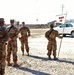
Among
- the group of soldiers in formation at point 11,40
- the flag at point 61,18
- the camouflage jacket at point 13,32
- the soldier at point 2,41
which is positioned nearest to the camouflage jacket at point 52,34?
the group of soldiers in formation at point 11,40

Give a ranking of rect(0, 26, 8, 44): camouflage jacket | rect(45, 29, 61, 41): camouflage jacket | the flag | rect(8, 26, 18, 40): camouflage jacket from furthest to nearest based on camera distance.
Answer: the flag
rect(45, 29, 61, 41): camouflage jacket
rect(8, 26, 18, 40): camouflage jacket
rect(0, 26, 8, 44): camouflage jacket

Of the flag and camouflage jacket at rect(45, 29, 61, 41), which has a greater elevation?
the flag

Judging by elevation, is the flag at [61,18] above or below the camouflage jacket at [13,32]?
above

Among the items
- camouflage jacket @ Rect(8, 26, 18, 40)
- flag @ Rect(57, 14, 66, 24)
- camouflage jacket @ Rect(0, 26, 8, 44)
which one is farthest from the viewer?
flag @ Rect(57, 14, 66, 24)

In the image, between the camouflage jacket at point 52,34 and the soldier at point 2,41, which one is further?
the camouflage jacket at point 52,34

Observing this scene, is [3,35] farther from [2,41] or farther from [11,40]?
[11,40]

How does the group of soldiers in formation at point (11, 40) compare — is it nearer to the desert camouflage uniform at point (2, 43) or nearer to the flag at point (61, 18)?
the desert camouflage uniform at point (2, 43)

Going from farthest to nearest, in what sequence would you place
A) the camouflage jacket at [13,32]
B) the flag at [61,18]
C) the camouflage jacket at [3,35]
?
the flag at [61,18] → the camouflage jacket at [13,32] → the camouflage jacket at [3,35]

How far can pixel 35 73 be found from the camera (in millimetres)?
10672

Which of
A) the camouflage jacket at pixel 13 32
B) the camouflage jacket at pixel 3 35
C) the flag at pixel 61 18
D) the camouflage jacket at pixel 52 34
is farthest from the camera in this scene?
the flag at pixel 61 18

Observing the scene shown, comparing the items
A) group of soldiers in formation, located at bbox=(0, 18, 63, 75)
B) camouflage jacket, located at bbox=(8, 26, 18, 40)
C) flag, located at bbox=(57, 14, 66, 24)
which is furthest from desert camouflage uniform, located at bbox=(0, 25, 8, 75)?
flag, located at bbox=(57, 14, 66, 24)

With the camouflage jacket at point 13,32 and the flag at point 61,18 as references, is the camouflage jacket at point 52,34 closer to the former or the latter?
the flag at point 61,18

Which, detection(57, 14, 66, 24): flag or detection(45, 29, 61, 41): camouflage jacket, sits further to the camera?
detection(57, 14, 66, 24): flag

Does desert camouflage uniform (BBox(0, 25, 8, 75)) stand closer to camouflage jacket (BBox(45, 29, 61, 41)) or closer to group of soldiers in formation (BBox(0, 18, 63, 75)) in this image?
group of soldiers in formation (BBox(0, 18, 63, 75))
